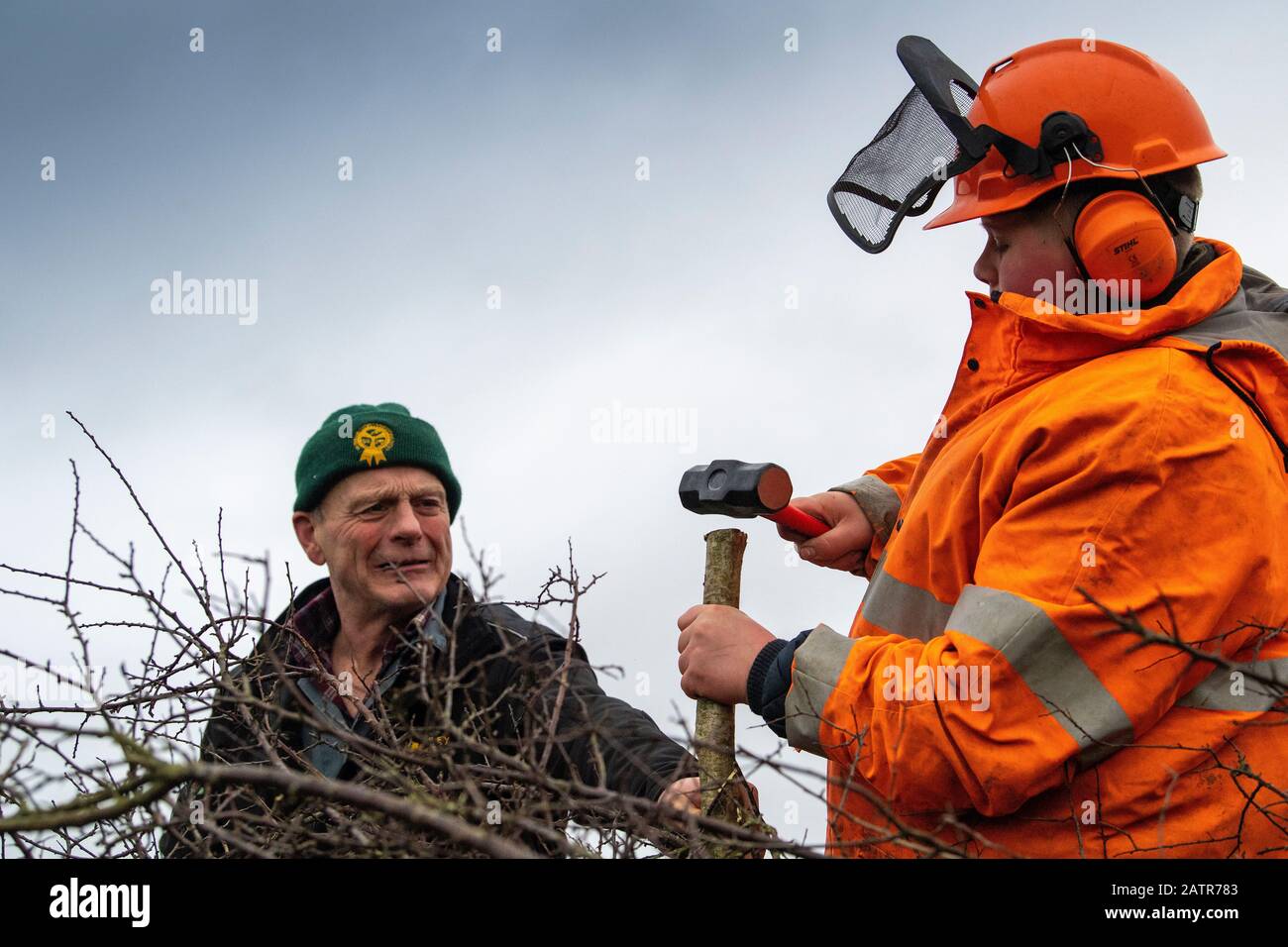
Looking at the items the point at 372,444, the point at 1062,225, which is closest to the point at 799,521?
the point at 1062,225

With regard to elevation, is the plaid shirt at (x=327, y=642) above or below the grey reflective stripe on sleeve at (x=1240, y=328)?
below

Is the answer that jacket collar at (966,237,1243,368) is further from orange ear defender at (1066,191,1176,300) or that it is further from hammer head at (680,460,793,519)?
hammer head at (680,460,793,519)

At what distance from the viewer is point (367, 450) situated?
4.96m

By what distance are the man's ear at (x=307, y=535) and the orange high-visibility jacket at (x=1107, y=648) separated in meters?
2.92

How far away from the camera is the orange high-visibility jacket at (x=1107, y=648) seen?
237 cm

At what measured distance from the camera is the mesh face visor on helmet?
2982mm

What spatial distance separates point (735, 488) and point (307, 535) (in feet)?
8.46

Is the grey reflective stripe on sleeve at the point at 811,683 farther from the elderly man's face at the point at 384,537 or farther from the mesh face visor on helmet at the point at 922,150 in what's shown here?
the elderly man's face at the point at 384,537

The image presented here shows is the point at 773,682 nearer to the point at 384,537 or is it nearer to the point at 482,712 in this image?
the point at 482,712

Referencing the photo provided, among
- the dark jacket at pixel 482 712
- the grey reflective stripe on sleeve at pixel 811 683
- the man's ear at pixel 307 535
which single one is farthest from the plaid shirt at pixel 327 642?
the grey reflective stripe on sleeve at pixel 811 683

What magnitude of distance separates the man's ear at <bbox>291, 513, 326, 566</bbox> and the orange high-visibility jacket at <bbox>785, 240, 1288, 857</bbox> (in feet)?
9.58
